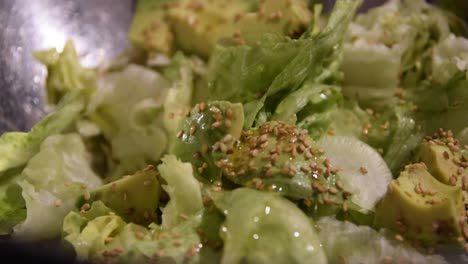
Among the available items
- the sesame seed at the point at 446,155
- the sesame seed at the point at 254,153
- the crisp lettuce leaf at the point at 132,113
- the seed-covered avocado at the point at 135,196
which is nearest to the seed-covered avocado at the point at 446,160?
the sesame seed at the point at 446,155

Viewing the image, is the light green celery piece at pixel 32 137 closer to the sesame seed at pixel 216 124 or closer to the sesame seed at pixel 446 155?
the sesame seed at pixel 216 124

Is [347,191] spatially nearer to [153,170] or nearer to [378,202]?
[378,202]

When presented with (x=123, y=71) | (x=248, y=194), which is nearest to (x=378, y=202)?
(x=248, y=194)

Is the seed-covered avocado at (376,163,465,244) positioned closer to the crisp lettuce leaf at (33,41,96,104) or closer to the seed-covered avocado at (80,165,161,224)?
the seed-covered avocado at (80,165,161,224)

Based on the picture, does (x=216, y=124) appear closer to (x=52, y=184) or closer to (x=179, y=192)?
(x=179, y=192)

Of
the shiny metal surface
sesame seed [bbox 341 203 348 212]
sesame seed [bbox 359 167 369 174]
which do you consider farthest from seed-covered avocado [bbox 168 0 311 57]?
sesame seed [bbox 341 203 348 212]

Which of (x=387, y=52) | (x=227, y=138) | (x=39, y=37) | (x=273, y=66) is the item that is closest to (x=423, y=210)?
(x=227, y=138)
